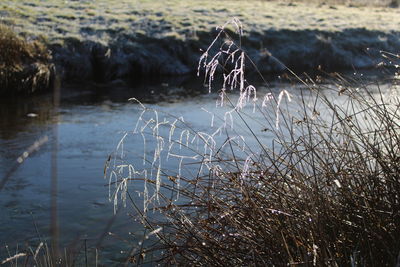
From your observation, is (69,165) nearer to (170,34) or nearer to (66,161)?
(66,161)

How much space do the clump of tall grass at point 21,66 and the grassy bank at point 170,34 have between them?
793mm

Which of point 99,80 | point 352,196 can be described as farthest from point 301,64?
point 352,196

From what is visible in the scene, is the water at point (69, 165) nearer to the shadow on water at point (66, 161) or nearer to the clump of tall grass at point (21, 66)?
the shadow on water at point (66, 161)

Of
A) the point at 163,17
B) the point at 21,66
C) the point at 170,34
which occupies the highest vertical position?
the point at 163,17

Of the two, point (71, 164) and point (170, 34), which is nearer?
point (71, 164)

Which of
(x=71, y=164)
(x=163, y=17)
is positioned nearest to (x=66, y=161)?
(x=71, y=164)

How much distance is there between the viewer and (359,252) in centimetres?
274

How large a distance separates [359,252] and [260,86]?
1157cm

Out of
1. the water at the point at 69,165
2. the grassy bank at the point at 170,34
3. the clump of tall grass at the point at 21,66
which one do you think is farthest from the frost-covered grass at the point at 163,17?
the water at the point at 69,165

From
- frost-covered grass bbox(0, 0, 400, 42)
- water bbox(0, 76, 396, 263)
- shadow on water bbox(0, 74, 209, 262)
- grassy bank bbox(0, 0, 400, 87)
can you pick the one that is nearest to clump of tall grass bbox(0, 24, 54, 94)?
shadow on water bbox(0, 74, 209, 262)

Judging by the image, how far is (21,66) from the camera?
12.0 m

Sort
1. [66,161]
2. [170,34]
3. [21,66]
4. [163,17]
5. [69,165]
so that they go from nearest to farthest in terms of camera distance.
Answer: [69,165] < [66,161] < [21,66] < [170,34] < [163,17]

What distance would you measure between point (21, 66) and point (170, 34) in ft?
20.2

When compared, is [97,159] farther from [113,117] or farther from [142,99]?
[142,99]
